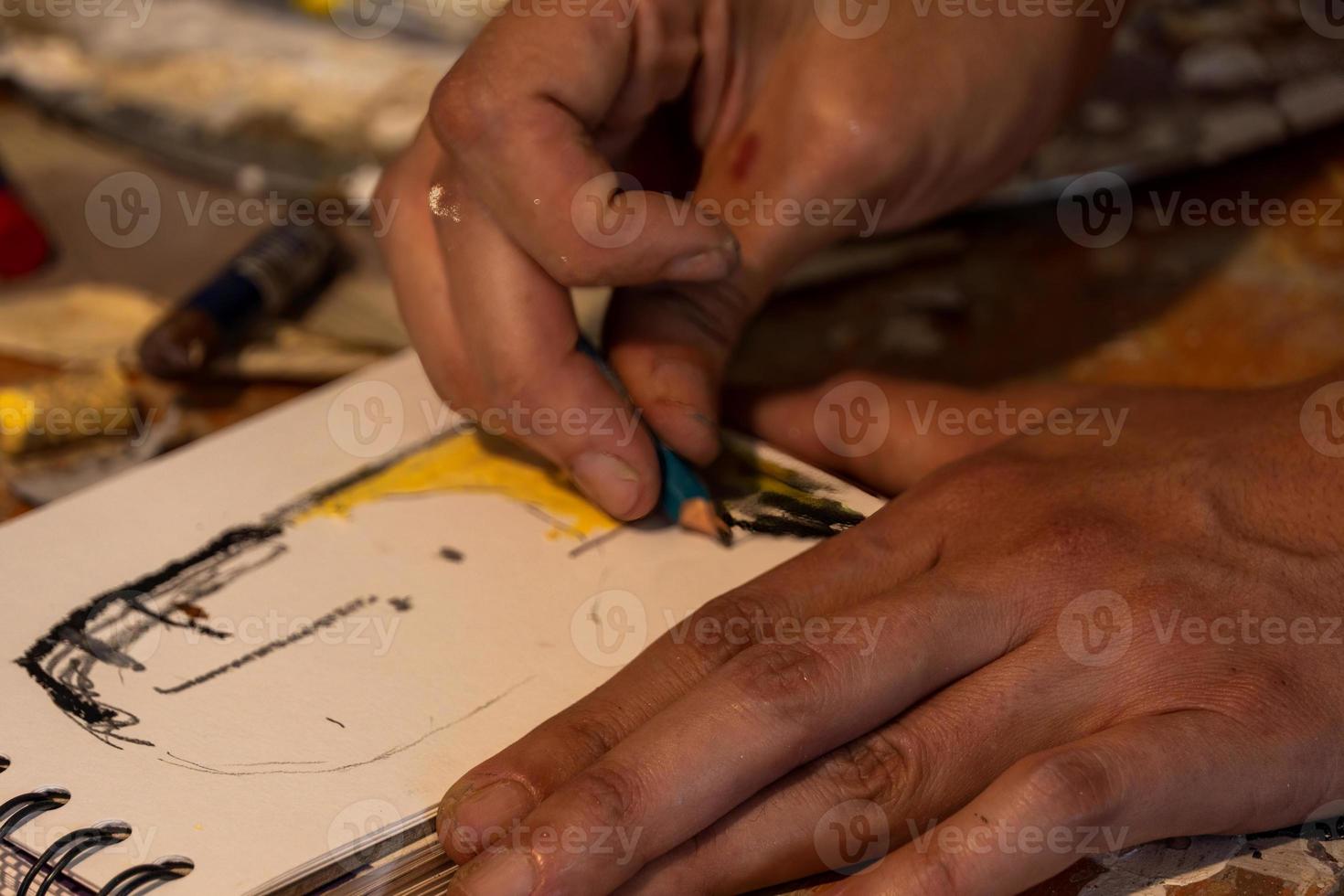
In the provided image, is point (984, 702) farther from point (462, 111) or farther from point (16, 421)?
point (16, 421)

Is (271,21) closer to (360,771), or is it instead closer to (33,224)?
(33,224)

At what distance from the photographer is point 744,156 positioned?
888 millimetres

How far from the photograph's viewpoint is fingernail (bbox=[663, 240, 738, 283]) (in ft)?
2.51

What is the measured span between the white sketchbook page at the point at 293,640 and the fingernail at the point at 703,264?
18 centimetres

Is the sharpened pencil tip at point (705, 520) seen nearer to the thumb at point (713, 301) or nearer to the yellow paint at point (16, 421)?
the thumb at point (713, 301)

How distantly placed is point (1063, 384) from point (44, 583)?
779mm

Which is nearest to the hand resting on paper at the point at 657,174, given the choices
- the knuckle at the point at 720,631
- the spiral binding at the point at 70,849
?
the knuckle at the point at 720,631

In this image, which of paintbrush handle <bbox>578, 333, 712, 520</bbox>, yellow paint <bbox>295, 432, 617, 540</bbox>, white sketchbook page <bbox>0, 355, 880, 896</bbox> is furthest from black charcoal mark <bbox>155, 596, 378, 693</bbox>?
paintbrush handle <bbox>578, 333, 712, 520</bbox>

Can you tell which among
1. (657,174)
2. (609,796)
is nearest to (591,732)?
(609,796)

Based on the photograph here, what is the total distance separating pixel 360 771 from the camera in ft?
2.12

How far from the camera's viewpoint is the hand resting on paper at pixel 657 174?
75cm

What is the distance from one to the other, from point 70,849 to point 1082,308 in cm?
102

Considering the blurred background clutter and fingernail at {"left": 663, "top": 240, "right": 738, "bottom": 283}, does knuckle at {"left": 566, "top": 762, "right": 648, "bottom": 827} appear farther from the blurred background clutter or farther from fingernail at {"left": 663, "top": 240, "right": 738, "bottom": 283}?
the blurred background clutter

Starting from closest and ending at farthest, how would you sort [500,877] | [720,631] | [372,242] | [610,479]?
[500,877] → [720,631] → [610,479] → [372,242]
